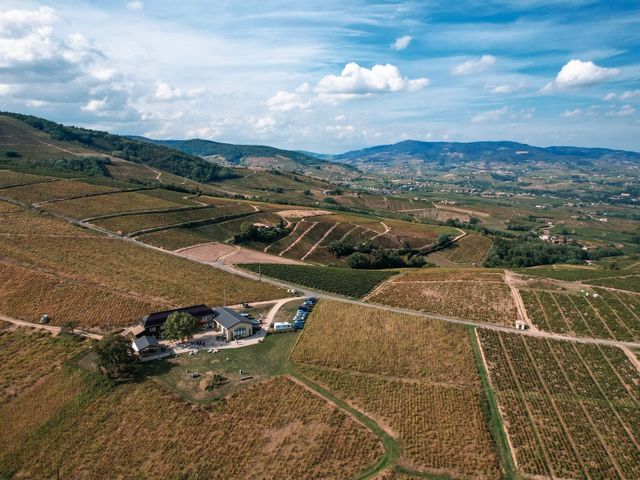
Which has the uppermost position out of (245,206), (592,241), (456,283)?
(245,206)

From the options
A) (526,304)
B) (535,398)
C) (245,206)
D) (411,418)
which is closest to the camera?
(411,418)

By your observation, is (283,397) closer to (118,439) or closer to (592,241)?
(118,439)

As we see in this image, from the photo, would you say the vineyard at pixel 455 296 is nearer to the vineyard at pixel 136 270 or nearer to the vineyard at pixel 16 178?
the vineyard at pixel 136 270

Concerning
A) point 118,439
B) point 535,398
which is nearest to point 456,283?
point 535,398

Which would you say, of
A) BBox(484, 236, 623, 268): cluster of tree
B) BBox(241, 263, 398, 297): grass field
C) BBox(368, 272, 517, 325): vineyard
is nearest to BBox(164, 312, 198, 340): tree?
BBox(241, 263, 398, 297): grass field

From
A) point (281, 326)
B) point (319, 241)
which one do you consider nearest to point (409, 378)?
point (281, 326)

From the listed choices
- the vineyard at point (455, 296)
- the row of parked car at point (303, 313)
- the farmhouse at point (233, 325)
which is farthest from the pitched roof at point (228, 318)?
the vineyard at point (455, 296)
